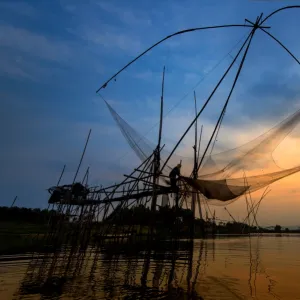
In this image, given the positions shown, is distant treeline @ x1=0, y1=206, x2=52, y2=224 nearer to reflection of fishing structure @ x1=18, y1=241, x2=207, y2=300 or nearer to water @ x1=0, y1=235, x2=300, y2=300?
water @ x1=0, y1=235, x2=300, y2=300

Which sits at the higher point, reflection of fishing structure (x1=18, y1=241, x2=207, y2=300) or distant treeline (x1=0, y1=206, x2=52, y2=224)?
distant treeline (x1=0, y1=206, x2=52, y2=224)

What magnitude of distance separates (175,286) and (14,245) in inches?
582

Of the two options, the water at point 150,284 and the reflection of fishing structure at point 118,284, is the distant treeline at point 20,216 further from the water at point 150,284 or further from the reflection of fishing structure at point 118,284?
the reflection of fishing structure at point 118,284

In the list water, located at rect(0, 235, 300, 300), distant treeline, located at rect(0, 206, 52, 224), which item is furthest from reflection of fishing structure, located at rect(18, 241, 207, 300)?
distant treeline, located at rect(0, 206, 52, 224)

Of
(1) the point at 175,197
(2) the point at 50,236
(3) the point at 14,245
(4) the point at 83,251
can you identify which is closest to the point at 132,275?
(4) the point at 83,251

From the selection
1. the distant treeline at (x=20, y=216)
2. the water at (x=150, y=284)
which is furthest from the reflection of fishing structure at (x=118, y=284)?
the distant treeline at (x=20, y=216)

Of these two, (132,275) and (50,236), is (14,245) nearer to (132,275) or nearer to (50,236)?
(50,236)

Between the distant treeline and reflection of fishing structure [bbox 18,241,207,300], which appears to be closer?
reflection of fishing structure [bbox 18,241,207,300]

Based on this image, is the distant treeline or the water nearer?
the water

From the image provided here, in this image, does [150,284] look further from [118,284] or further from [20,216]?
[20,216]

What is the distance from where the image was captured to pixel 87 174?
13820mm

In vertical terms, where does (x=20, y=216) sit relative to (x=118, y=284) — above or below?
above

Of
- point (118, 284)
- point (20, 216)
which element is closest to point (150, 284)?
point (118, 284)

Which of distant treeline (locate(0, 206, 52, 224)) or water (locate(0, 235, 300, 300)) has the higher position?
distant treeline (locate(0, 206, 52, 224))
